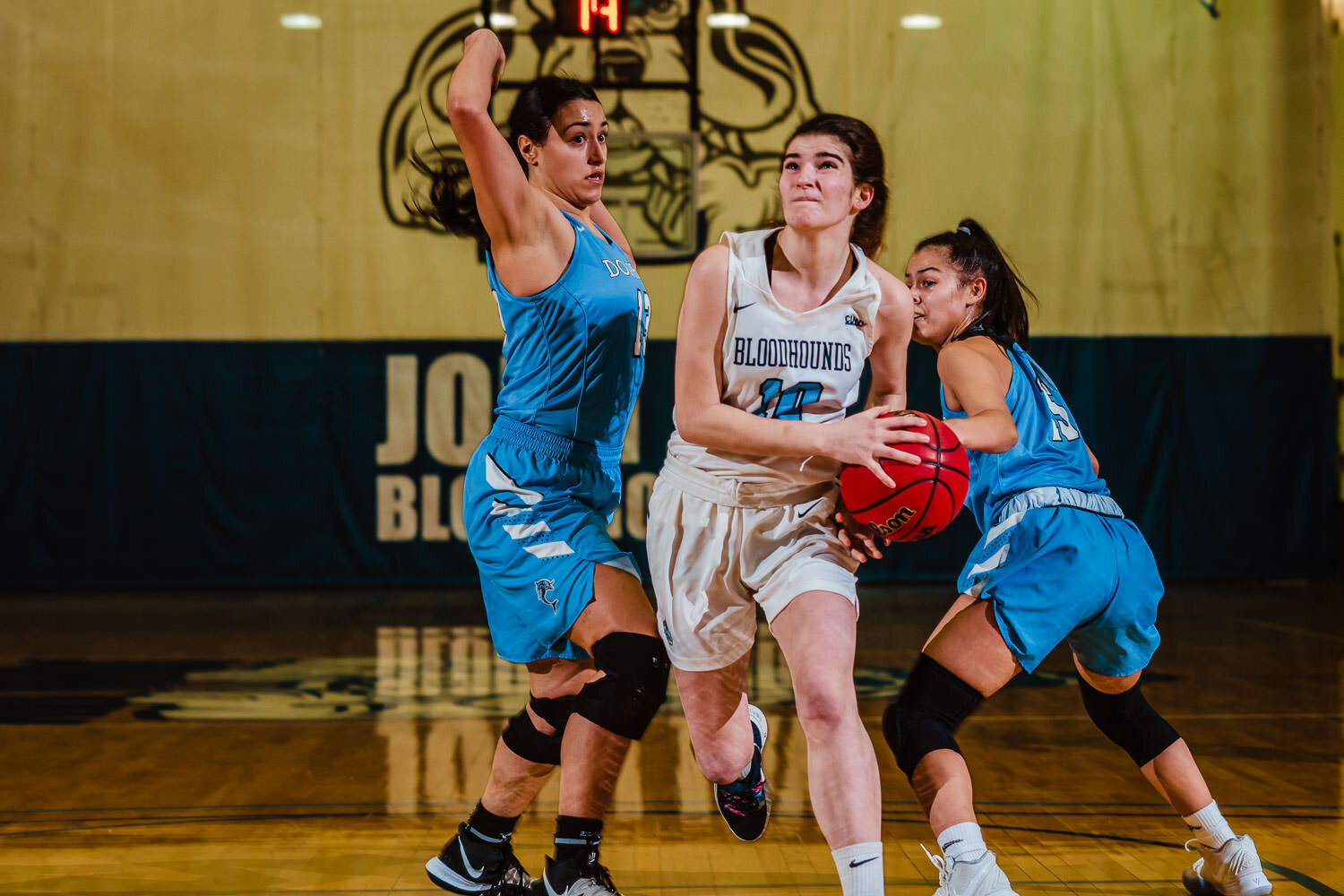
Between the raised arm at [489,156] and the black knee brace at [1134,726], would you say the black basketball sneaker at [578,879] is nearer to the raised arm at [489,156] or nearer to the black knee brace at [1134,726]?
the black knee brace at [1134,726]

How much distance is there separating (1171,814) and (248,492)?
7.75 m

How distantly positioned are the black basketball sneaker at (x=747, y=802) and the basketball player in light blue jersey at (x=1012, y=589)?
0.46m

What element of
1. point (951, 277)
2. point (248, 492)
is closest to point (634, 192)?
point (248, 492)

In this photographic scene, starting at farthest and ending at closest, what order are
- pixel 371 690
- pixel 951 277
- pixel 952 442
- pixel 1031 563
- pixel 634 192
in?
pixel 634 192
pixel 371 690
pixel 951 277
pixel 1031 563
pixel 952 442

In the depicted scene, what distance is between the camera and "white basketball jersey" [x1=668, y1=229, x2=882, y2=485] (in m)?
2.55

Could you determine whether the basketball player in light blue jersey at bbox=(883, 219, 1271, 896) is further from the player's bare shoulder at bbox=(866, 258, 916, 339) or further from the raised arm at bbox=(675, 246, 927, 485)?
the raised arm at bbox=(675, 246, 927, 485)

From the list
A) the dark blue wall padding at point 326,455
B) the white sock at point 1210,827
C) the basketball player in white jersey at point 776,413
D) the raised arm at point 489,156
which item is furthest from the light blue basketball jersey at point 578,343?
the dark blue wall padding at point 326,455

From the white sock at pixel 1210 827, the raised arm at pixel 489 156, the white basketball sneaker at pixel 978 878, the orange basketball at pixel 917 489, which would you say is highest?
the raised arm at pixel 489 156

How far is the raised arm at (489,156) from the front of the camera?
2605mm

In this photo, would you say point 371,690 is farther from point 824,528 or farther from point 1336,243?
point 1336,243

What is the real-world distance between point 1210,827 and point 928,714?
2.54ft

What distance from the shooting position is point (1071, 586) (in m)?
2.62

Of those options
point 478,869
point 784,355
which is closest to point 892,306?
point 784,355

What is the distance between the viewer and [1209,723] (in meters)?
4.85
